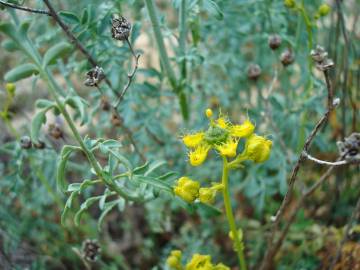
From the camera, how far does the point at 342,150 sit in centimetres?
111

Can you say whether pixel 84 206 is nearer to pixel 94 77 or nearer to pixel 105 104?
pixel 94 77

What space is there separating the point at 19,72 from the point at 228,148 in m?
0.58

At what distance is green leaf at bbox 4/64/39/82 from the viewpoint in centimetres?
127

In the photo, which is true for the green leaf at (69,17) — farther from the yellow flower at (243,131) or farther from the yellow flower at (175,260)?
the yellow flower at (175,260)

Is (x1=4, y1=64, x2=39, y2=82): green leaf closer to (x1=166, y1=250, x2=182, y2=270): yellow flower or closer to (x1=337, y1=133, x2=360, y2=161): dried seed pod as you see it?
(x1=166, y1=250, x2=182, y2=270): yellow flower

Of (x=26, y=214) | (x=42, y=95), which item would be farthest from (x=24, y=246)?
(x=42, y=95)

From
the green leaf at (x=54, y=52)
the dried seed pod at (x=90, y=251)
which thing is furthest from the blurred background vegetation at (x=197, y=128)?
the dried seed pod at (x=90, y=251)

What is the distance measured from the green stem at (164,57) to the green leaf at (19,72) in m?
0.47

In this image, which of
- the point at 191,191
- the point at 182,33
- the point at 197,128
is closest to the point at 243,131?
the point at 191,191

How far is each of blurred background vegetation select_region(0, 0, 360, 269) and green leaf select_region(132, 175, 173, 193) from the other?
0.41 m

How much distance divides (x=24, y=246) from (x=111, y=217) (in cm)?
63

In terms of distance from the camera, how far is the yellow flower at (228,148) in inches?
46.4

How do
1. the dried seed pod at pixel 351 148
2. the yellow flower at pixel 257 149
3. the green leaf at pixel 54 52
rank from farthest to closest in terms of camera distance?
1. the green leaf at pixel 54 52
2. the yellow flower at pixel 257 149
3. the dried seed pod at pixel 351 148

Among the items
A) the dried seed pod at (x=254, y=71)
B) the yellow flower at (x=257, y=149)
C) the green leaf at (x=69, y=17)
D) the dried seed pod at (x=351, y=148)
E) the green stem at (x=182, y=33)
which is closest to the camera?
the dried seed pod at (x=351, y=148)
